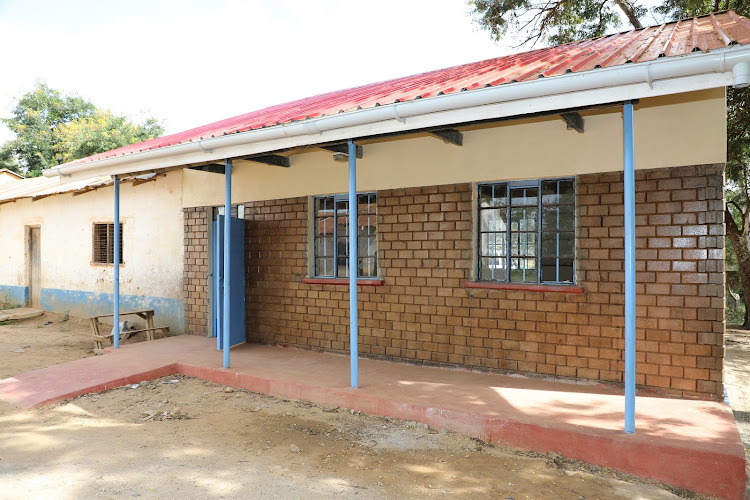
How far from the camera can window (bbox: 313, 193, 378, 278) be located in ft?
23.7

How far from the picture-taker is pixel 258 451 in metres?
4.27

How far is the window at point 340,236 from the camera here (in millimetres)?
7215

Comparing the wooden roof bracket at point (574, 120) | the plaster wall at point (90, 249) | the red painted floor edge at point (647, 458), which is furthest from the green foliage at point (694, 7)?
the plaster wall at point (90, 249)

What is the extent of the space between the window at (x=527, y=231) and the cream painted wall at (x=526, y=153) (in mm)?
229

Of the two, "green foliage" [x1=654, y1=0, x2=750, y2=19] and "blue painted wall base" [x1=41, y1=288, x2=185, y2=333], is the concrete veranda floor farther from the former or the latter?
"green foliage" [x1=654, y1=0, x2=750, y2=19]

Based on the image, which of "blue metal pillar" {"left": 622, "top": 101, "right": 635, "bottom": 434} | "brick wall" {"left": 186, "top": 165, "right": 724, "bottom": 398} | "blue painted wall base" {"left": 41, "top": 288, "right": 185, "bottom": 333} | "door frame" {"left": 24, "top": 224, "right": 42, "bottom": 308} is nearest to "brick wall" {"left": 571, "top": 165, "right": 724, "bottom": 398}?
"brick wall" {"left": 186, "top": 165, "right": 724, "bottom": 398}

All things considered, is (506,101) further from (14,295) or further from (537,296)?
(14,295)

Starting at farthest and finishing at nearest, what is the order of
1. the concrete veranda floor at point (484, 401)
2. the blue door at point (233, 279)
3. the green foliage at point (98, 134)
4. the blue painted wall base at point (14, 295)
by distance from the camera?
the green foliage at point (98, 134) < the blue painted wall base at point (14, 295) < the blue door at point (233, 279) < the concrete veranda floor at point (484, 401)

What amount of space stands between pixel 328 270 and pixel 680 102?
4.97m

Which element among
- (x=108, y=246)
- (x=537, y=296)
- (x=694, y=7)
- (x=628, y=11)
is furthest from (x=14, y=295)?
(x=694, y=7)

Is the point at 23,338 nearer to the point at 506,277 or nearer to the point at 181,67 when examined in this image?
the point at 506,277

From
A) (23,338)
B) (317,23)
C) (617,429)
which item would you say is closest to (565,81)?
(617,429)

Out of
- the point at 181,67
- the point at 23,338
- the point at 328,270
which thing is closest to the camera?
the point at 328,270

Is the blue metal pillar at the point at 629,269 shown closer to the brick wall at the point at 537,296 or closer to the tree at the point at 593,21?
the brick wall at the point at 537,296
